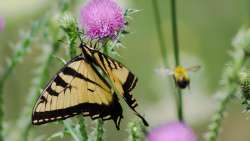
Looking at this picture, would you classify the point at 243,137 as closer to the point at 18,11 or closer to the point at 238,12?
the point at 238,12

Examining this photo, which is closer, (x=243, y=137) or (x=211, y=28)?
(x=243, y=137)

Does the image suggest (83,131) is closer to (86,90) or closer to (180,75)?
(86,90)

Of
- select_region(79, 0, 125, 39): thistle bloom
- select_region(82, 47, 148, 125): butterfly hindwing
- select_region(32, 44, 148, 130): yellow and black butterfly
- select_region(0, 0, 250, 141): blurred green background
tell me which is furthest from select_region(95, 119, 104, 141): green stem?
select_region(0, 0, 250, 141): blurred green background

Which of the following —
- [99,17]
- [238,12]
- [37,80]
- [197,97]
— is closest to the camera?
[99,17]

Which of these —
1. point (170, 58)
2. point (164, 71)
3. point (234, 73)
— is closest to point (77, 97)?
point (164, 71)

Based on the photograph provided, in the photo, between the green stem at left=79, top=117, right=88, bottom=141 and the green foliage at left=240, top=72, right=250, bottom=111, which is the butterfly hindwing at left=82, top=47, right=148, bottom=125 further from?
the green foliage at left=240, top=72, right=250, bottom=111

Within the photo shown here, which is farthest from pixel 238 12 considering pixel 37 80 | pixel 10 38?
pixel 37 80
